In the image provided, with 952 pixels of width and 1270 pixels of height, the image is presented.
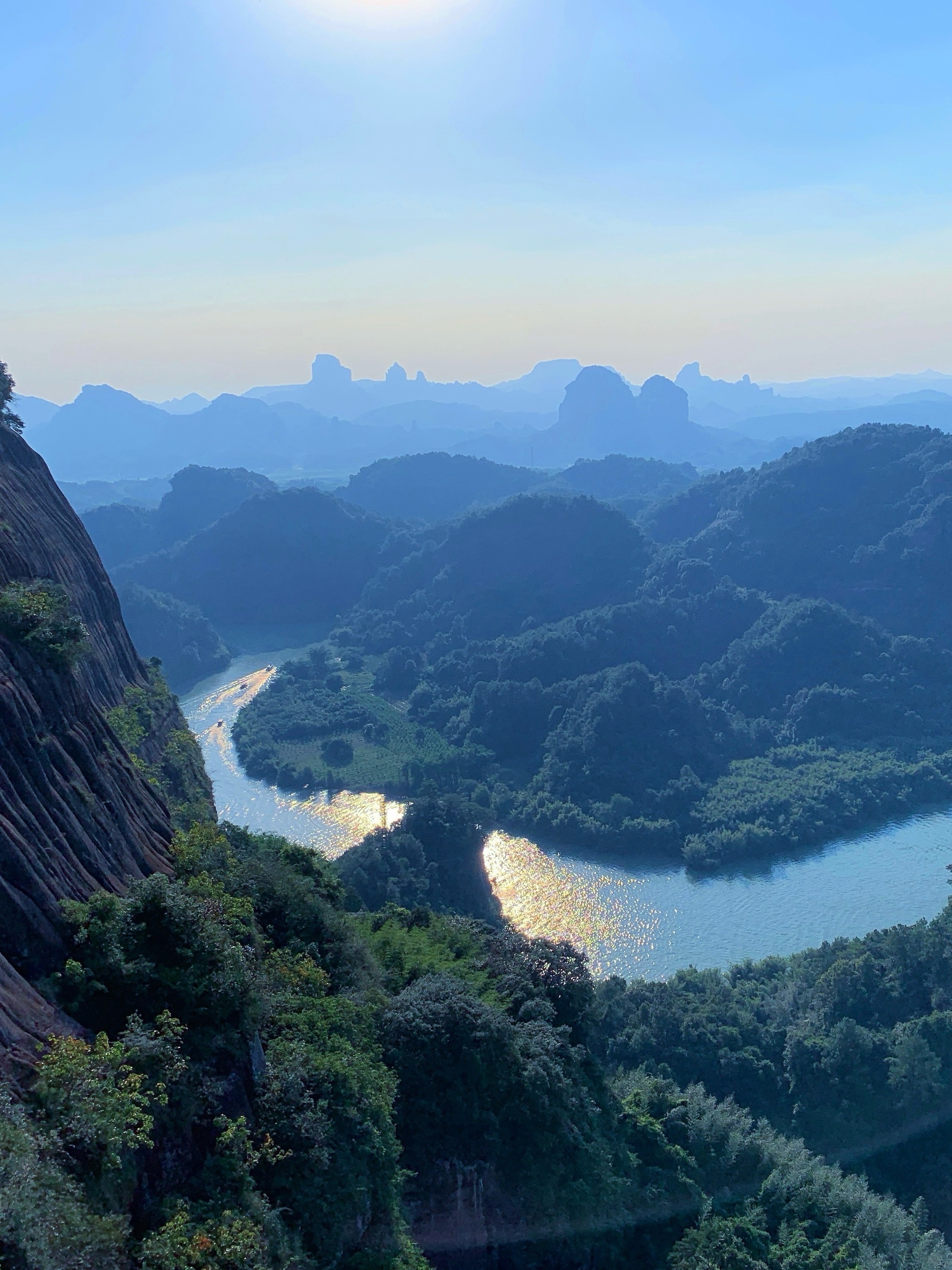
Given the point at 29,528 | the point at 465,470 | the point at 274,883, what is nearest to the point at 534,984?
the point at 274,883

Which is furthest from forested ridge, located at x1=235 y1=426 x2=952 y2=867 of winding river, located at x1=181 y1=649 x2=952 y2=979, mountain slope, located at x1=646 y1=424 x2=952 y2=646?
winding river, located at x1=181 y1=649 x2=952 y2=979

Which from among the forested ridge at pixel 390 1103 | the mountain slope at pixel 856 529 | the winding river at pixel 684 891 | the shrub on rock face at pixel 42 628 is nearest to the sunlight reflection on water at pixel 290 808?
the winding river at pixel 684 891

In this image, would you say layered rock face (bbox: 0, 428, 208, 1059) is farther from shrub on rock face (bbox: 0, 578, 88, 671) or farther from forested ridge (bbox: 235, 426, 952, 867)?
forested ridge (bbox: 235, 426, 952, 867)

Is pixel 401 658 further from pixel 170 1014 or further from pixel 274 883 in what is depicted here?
pixel 170 1014

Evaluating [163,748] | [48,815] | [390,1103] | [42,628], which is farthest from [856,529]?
[48,815]

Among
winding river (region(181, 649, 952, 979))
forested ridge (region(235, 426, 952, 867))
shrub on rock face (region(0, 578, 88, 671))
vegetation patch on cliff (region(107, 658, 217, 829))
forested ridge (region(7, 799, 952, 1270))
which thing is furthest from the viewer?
forested ridge (region(235, 426, 952, 867))

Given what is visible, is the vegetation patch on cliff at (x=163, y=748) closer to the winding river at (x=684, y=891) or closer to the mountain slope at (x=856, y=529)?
the winding river at (x=684, y=891)
